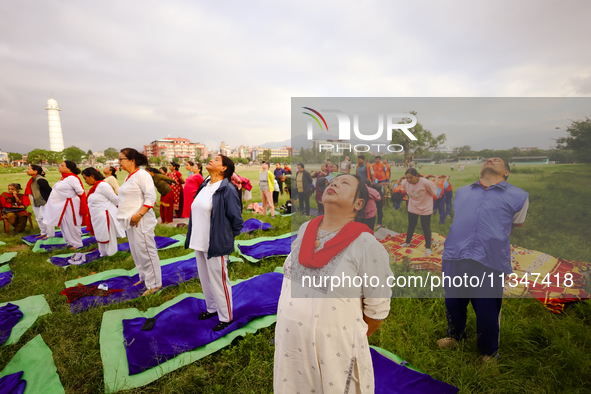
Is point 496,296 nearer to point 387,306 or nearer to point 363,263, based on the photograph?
point 387,306

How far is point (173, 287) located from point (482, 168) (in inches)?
174

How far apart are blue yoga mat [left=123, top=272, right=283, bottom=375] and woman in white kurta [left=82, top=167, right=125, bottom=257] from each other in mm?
2648

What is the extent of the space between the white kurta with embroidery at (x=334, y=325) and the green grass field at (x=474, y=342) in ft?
1.63

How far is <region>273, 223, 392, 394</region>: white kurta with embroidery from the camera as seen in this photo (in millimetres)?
1414

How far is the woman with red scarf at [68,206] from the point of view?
5.63 metres

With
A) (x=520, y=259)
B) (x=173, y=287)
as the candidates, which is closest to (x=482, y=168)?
(x=520, y=259)

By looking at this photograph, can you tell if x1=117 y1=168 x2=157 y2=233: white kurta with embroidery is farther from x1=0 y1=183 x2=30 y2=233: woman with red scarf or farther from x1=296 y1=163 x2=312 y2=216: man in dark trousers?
x1=0 y1=183 x2=30 y2=233: woman with red scarf

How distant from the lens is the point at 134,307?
3.55 m

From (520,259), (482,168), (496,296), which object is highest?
(482,168)

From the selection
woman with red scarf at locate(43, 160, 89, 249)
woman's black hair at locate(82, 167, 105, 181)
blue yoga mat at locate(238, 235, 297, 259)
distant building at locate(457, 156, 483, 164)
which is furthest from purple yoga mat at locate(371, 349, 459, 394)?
woman with red scarf at locate(43, 160, 89, 249)

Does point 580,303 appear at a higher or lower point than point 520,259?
lower

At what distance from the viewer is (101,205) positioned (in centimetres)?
498

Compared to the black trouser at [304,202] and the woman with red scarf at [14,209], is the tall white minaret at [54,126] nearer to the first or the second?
the woman with red scarf at [14,209]

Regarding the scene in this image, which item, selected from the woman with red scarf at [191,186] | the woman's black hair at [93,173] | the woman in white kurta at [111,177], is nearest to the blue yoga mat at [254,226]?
the woman with red scarf at [191,186]
